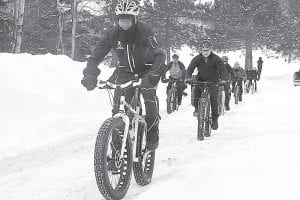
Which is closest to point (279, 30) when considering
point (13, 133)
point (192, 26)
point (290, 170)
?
point (192, 26)

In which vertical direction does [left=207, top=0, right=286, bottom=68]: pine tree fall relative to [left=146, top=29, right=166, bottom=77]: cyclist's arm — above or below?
above

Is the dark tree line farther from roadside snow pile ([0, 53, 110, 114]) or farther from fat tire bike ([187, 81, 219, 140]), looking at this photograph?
fat tire bike ([187, 81, 219, 140])

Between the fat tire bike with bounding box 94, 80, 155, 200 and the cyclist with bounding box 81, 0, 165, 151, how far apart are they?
0.46ft

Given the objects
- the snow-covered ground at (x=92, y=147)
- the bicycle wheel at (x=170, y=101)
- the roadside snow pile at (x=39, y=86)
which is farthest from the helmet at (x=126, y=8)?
the bicycle wheel at (x=170, y=101)

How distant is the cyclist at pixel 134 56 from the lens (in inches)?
207

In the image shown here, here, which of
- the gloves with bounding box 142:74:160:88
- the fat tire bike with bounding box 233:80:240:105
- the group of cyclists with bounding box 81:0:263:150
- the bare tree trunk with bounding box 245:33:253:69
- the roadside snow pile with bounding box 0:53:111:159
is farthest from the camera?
the bare tree trunk with bounding box 245:33:253:69

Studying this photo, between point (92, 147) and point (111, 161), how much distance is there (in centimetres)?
434

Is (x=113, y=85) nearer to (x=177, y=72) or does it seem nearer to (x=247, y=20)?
(x=177, y=72)

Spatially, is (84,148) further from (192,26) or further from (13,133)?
(192,26)

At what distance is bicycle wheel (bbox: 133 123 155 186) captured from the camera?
217 inches

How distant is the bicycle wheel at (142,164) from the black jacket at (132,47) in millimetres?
754

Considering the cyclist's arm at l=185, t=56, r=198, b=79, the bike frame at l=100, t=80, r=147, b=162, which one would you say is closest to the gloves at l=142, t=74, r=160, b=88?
the bike frame at l=100, t=80, r=147, b=162

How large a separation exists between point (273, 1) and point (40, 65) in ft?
104

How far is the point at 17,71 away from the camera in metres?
16.2
